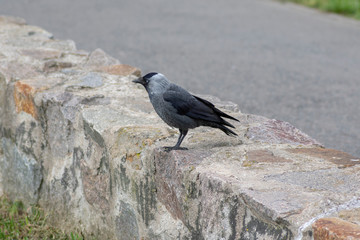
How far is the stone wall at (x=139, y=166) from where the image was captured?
1.97 meters

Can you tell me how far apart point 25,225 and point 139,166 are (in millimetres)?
1304

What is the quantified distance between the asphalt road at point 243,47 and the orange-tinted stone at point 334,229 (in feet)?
8.58

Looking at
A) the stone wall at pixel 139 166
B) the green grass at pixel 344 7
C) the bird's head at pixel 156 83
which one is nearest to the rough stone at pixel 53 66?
the stone wall at pixel 139 166

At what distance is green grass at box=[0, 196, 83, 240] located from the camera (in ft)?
11.0

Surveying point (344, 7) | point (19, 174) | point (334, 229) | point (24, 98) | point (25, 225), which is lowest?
point (25, 225)

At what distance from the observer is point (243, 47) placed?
7527 mm

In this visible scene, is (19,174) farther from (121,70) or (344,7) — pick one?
(344,7)

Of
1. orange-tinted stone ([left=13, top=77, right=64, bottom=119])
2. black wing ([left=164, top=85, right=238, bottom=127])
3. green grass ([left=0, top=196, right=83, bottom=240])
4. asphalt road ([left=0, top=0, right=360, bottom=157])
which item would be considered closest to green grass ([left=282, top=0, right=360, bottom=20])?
asphalt road ([left=0, top=0, right=360, bottom=157])

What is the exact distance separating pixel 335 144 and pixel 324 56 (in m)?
3.03

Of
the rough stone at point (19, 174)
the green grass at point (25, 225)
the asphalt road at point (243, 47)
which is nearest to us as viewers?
the green grass at point (25, 225)

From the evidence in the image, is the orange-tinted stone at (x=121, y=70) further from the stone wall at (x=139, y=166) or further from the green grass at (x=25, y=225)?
the green grass at (x=25, y=225)

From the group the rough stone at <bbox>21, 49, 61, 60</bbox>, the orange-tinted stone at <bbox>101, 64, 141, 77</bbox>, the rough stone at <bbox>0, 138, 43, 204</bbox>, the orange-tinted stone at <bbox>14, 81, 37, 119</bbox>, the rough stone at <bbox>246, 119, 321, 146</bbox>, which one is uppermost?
the rough stone at <bbox>246, 119, 321, 146</bbox>

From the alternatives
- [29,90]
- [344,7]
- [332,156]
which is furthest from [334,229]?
[344,7]

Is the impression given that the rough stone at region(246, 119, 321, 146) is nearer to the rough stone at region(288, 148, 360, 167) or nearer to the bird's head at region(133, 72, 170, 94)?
the rough stone at region(288, 148, 360, 167)
